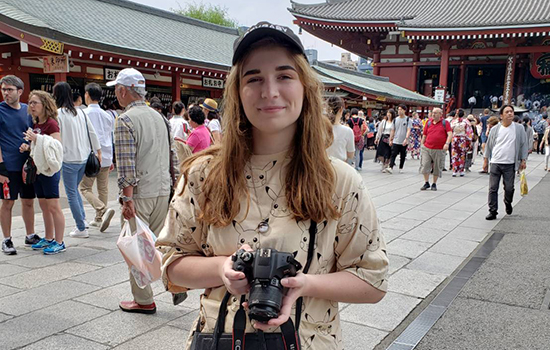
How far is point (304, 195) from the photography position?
4.04 ft

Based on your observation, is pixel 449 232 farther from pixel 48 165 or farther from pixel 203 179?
pixel 203 179

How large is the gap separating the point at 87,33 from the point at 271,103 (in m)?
11.8

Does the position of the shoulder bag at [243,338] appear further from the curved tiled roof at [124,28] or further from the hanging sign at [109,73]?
the hanging sign at [109,73]

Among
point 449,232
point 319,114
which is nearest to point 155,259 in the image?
point 319,114

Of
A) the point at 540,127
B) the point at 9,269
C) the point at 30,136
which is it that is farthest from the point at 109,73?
the point at 540,127

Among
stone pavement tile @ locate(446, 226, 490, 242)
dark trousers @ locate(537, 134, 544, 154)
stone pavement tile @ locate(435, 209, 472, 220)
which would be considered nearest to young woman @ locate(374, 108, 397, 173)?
stone pavement tile @ locate(435, 209, 472, 220)

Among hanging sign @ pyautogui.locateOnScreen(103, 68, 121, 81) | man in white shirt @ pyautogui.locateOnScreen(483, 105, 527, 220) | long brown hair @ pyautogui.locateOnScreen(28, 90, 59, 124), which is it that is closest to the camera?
long brown hair @ pyautogui.locateOnScreen(28, 90, 59, 124)

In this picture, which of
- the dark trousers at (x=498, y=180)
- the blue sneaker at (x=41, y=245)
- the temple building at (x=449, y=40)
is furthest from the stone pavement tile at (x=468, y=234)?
the temple building at (x=449, y=40)

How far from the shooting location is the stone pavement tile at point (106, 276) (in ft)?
13.2

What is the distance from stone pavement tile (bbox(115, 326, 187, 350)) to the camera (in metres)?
2.88

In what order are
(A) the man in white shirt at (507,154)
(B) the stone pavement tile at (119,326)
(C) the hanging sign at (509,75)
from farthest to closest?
(C) the hanging sign at (509,75), (A) the man in white shirt at (507,154), (B) the stone pavement tile at (119,326)

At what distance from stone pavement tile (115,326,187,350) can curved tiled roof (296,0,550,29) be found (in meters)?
21.6

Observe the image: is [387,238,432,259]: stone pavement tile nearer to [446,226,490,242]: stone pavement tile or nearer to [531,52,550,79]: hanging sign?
[446,226,490,242]: stone pavement tile

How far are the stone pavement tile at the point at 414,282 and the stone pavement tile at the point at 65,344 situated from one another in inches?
97.6
